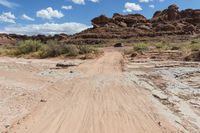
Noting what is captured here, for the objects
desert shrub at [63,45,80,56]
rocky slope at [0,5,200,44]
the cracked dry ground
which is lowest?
the cracked dry ground

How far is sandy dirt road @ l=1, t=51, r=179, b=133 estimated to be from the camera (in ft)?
25.9

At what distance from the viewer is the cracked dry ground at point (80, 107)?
7.99 metres

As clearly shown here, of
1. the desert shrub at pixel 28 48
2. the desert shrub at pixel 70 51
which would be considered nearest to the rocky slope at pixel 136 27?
the desert shrub at pixel 28 48

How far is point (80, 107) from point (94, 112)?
2.54ft

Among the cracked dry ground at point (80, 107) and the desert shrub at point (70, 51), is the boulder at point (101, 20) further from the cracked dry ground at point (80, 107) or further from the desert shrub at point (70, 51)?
the cracked dry ground at point (80, 107)

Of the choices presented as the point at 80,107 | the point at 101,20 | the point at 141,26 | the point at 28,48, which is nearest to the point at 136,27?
the point at 141,26

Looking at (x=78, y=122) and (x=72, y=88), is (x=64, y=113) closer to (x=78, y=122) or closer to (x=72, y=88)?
(x=78, y=122)

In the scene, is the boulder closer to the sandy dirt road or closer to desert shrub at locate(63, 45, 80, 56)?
desert shrub at locate(63, 45, 80, 56)

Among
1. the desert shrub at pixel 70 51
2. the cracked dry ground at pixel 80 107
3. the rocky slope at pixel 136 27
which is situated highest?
the rocky slope at pixel 136 27

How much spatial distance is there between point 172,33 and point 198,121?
90980 millimetres

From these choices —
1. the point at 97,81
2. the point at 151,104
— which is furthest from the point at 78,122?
the point at 97,81

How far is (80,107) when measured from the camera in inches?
395

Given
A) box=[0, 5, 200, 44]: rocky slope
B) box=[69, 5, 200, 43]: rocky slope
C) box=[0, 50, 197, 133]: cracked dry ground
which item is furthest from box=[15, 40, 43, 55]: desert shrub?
box=[69, 5, 200, 43]: rocky slope

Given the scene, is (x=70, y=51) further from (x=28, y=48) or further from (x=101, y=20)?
(x=101, y=20)
